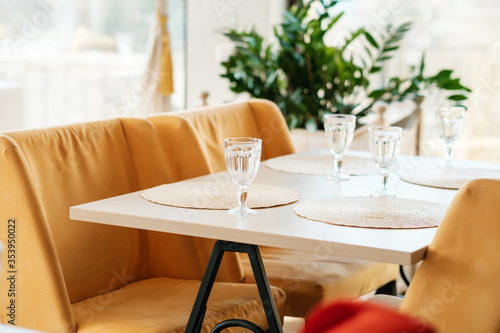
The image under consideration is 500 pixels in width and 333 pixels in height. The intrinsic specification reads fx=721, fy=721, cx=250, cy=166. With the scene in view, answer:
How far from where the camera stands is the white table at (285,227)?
1390 millimetres

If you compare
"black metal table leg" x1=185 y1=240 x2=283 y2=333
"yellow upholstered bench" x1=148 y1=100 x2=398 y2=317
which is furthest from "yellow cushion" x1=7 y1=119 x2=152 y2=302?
"black metal table leg" x1=185 y1=240 x2=283 y2=333

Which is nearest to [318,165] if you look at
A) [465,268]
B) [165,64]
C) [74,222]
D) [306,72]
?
[74,222]

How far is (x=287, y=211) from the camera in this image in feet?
5.62

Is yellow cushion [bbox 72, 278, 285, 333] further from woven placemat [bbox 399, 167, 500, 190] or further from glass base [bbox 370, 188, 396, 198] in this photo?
woven placemat [bbox 399, 167, 500, 190]

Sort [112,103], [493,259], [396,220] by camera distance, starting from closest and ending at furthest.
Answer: [493,259] → [396,220] → [112,103]

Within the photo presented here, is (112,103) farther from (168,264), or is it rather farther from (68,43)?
(168,264)

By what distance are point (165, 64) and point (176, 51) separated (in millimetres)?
357

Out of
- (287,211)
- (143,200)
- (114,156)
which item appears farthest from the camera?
(114,156)

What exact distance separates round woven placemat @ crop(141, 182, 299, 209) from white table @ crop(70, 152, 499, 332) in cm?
3

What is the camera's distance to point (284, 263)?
2.35 m

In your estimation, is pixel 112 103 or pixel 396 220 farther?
pixel 112 103

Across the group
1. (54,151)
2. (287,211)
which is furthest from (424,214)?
(54,151)

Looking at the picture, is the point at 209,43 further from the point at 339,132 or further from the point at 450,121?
the point at 339,132

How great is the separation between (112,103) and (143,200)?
2835mm
